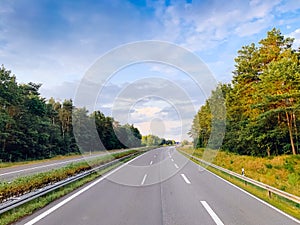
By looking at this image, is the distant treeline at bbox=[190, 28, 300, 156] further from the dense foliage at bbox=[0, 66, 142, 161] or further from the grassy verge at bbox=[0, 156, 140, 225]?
the dense foliage at bbox=[0, 66, 142, 161]

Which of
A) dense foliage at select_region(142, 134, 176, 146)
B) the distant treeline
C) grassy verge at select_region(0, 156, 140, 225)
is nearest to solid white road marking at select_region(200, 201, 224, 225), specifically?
grassy verge at select_region(0, 156, 140, 225)

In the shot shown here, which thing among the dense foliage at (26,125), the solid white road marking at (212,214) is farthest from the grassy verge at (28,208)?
the dense foliage at (26,125)

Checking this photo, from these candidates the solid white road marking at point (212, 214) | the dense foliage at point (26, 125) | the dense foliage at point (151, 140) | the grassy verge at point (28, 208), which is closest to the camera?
the solid white road marking at point (212, 214)

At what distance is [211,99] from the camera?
181 feet

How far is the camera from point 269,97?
22016 millimetres

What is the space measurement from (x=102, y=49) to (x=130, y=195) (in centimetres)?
1260

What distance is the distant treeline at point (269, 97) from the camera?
22.4 m

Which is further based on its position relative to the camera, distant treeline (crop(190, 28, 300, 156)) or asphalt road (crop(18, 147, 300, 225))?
distant treeline (crop(190, 28, 300, 156))

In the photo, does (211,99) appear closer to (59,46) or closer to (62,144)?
(62,144)

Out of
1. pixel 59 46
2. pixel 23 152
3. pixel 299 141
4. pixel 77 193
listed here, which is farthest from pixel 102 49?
pixel 23 152

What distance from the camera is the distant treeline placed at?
73.4ft

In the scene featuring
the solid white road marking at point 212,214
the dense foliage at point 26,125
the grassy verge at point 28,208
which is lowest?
the solid white road marking at point 212,214

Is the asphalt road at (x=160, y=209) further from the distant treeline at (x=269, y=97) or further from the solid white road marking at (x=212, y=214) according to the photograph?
the distant treeline at (x=269, y=97)

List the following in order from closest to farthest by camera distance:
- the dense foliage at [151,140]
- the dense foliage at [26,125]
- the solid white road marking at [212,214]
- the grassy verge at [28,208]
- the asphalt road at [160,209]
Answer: the solid white road marking at [212,214] → the asphalt road at [160,209] → the grassy verge at [28,208] → the dense foliage at [26,125] → the dense foliage at [151,140]
